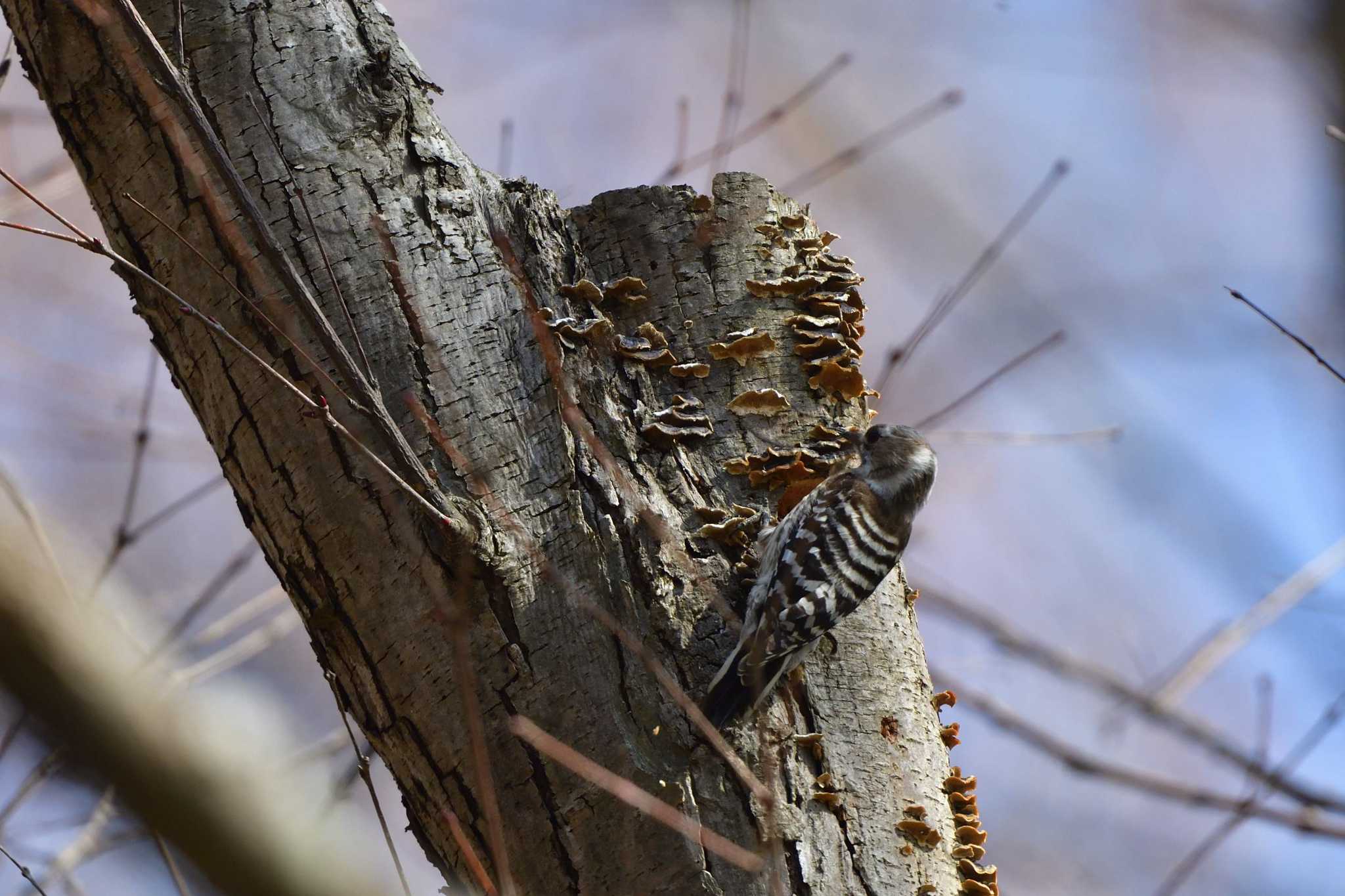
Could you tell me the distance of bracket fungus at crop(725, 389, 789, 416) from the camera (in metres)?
3.09

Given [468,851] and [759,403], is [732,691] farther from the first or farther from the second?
[759,403]

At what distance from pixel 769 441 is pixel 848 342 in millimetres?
445

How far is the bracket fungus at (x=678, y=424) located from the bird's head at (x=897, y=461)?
1022mm

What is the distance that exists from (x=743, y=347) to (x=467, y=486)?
1022 mm

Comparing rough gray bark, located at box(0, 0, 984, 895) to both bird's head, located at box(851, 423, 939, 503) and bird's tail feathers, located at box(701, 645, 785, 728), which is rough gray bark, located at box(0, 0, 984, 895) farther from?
bird's head, located at box(851, 423, 939, 503)

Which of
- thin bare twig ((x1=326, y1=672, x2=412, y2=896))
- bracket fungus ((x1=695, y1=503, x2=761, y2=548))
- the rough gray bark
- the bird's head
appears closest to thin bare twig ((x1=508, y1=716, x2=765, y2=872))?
the rough gray bark

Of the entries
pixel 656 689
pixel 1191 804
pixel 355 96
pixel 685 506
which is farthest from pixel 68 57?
pixel 1191 804

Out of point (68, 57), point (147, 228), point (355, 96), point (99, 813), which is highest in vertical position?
point (355, 96)

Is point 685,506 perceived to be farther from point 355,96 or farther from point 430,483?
point 355,96

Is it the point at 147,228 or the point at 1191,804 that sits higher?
the point at 147,228

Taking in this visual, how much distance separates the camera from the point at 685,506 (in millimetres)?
2805

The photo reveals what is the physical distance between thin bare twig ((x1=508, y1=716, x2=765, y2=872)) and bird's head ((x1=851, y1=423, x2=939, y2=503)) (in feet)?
5.79

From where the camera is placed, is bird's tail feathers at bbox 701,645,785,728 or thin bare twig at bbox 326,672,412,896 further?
bird's tail feathers at bbox 701,645,785,728

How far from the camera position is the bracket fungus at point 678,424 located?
282 centimetres
